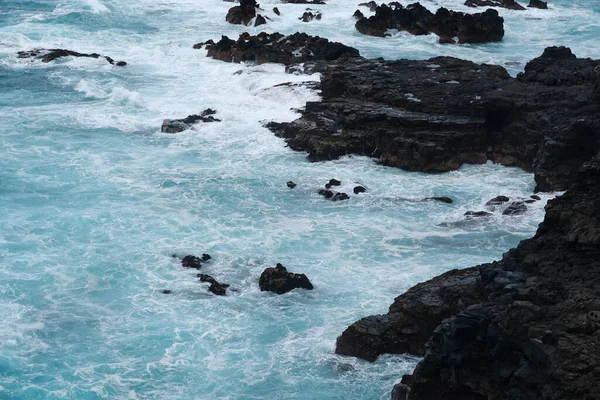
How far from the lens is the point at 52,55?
47.1 meters

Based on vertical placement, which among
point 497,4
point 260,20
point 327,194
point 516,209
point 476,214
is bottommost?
point 327,194

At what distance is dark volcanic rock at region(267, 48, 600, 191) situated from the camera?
96.7ft

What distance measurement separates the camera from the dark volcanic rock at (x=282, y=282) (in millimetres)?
23000

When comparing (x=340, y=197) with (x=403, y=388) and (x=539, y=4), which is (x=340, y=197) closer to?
(x=403, y=388)

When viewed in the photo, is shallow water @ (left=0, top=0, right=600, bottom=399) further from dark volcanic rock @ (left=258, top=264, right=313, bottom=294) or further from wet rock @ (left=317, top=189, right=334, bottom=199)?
wet rock @ (left=317, top=189, right=334, bottom=199)

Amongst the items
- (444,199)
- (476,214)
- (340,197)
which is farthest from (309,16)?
(476,214)

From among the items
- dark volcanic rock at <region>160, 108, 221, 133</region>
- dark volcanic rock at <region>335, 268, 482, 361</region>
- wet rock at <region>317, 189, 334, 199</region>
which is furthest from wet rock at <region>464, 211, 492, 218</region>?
dark volcanic rock at <region>160, 108, 221, 133</region>

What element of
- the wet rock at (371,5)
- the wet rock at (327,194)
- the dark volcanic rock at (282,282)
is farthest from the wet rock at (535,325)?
the wet rock at (371,5)

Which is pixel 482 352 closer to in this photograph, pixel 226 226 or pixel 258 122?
pixel 226 226

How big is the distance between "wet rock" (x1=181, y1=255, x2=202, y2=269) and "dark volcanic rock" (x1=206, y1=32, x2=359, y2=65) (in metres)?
19.5

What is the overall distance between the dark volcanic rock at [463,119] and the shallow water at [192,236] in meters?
0.85

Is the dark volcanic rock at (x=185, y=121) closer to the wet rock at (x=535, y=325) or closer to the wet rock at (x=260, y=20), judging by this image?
the wet rock at (x=260, y=20)

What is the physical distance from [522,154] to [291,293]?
41.3 feet

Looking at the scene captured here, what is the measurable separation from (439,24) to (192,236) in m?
30.3
